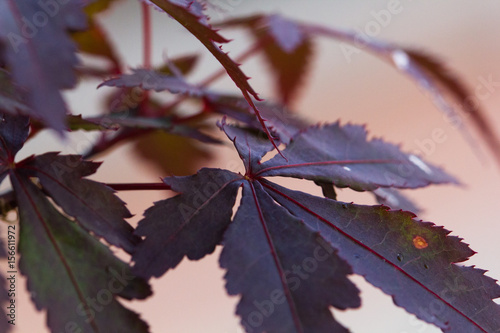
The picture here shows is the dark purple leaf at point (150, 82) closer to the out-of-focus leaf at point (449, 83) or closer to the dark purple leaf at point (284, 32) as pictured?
the dark purple leaf at point (284, 32)

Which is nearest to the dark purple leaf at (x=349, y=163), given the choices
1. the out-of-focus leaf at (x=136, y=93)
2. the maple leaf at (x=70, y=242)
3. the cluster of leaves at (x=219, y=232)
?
the cluster of leaves at (x=219, y=232)

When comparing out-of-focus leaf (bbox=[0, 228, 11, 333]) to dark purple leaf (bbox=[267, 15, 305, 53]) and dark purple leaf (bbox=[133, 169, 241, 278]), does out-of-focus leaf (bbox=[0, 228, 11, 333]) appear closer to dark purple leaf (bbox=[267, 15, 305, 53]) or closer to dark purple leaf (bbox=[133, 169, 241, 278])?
dark purple leaf (bbox=[133, 169, 241, 278])

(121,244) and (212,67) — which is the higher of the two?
(212,67)

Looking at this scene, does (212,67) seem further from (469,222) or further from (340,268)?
(340,268)

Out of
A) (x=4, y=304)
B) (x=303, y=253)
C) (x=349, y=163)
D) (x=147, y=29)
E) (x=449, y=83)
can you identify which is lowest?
(x=4, y=304)

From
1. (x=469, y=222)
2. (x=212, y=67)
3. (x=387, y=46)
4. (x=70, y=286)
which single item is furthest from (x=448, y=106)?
(x=212, y=67)

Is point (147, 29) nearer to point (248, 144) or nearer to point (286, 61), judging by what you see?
point (286, 61)

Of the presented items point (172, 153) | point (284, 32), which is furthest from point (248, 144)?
point (172, 153)
